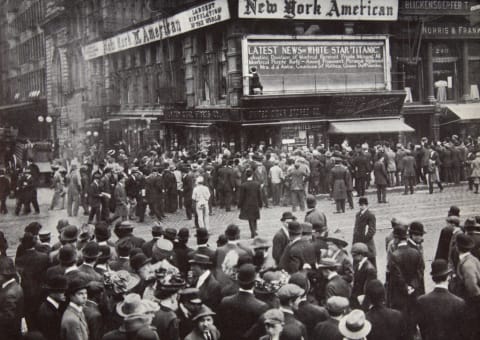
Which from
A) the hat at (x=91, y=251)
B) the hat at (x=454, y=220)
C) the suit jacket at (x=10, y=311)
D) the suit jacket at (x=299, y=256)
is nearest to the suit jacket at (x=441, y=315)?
the suit jacket at (x=299, y=256)

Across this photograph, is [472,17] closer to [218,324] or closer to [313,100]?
[218,324]

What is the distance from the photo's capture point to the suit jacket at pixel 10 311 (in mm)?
6652

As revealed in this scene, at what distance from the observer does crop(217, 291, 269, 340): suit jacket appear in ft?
19.8

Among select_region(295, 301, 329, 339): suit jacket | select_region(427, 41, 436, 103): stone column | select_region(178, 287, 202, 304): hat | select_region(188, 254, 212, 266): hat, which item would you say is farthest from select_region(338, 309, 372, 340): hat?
select_region(427, 41, 436, 103): stone column

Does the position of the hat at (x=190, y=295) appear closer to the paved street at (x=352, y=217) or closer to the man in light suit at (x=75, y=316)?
the man in light suit at (x=75, y=316)

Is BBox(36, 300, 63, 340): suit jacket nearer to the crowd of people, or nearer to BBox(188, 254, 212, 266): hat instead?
the crowd of people

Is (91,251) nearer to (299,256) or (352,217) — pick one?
(299,256)

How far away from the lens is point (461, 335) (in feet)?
21.1

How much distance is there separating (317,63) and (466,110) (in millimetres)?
8624

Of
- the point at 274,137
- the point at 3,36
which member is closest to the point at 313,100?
the point at 274,137

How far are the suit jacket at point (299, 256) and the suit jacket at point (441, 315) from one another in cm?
210

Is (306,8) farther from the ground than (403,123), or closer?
farther from the ground

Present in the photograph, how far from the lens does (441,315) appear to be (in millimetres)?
6281

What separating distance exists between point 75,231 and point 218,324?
330 centimetres
